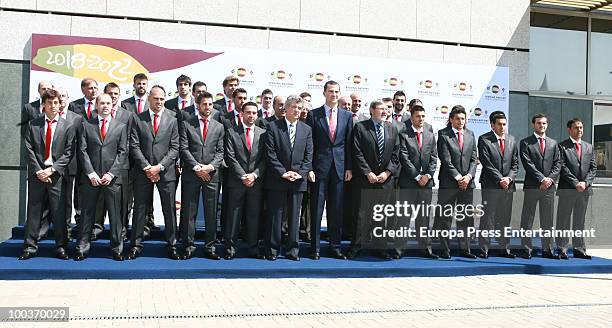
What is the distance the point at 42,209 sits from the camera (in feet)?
23.9

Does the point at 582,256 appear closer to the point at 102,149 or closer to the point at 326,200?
the point at 326,200

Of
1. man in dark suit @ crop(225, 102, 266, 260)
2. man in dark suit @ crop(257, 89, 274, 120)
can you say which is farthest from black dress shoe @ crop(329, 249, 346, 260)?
man in dark suit @ crop(257, 89, 274, 120)

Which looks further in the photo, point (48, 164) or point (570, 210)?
point (570, 210)

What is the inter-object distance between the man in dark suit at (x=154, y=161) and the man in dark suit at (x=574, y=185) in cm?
532

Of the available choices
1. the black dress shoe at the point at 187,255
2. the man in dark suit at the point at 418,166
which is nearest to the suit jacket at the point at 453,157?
the man in dark suit at the point at 418,166

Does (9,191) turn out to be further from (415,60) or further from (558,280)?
(558,280)

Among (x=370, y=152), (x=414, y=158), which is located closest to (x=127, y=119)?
(x=370, y=152)

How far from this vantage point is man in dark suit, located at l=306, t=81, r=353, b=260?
7.74 metres

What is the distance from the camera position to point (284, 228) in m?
8.27

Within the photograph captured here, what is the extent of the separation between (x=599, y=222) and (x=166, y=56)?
28.7 feet

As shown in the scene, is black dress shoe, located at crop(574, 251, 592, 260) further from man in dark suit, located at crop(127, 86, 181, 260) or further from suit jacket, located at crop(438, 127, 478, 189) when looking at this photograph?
man in dark suit, located at crop(127, 86, 181, 260)

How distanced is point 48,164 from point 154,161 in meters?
1.19

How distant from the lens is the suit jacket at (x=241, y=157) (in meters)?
7.59

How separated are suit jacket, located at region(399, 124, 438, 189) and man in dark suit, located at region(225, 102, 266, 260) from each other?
1826 millimetres
